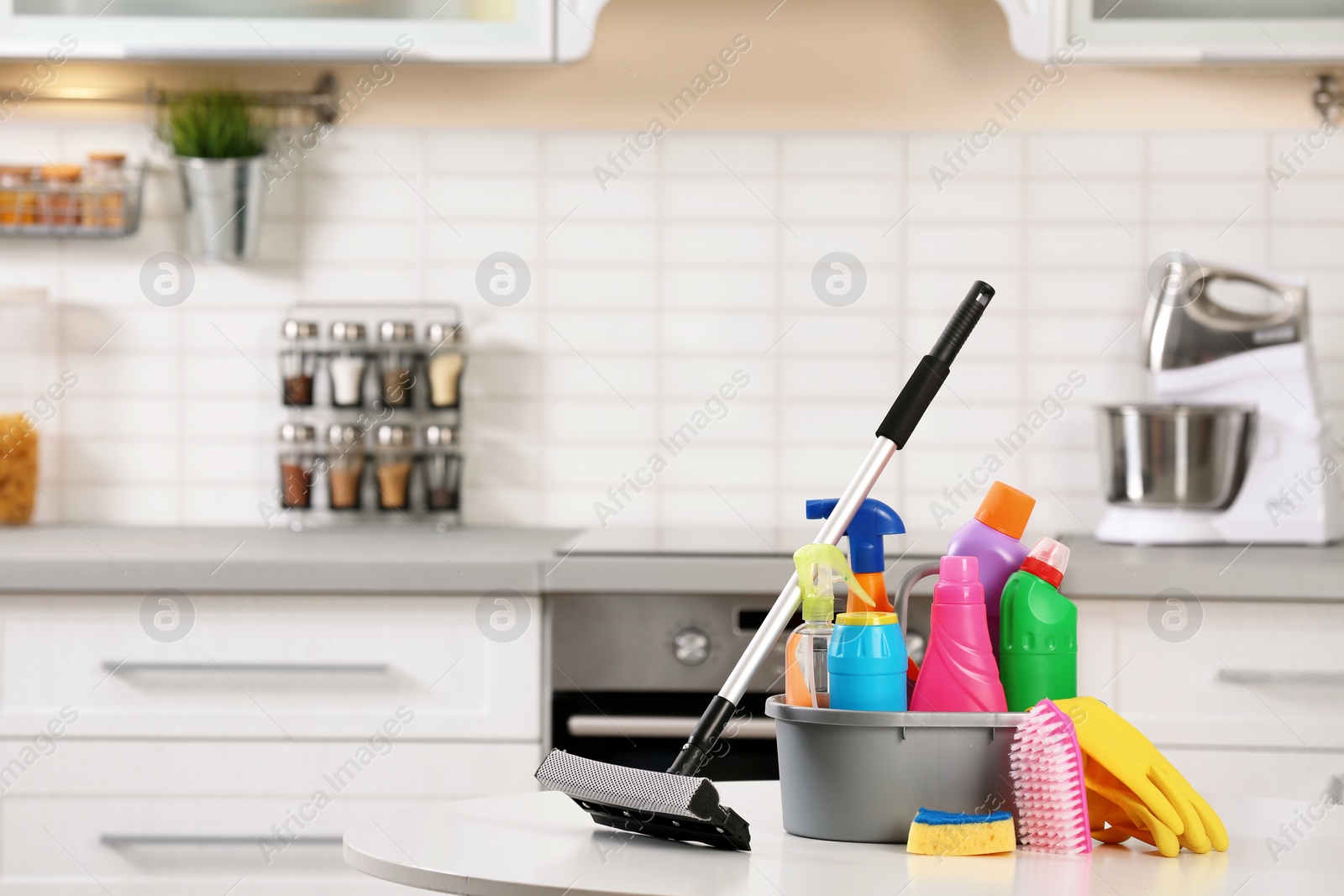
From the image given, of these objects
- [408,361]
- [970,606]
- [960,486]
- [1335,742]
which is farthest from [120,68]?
[1335,742]

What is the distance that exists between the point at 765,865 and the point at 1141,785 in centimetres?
23

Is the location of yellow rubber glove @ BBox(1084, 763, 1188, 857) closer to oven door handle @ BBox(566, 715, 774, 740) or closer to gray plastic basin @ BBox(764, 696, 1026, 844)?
gray plastic basin @ BBox(764, 696, 1026, 844)

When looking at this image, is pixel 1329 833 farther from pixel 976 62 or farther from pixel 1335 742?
pixel 976 62

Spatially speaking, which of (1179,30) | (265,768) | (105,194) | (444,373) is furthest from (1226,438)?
(105,194)

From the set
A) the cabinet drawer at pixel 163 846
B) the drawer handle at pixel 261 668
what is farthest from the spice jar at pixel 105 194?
the cabinet drawer at pixel 163 846

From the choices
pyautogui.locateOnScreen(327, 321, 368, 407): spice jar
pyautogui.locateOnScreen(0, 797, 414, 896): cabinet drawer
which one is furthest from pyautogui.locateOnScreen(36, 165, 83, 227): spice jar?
pyautogui.locateOnScreen(0, 797, 414, 896): cabinet drawer

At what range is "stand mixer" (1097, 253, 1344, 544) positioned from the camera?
192 cm

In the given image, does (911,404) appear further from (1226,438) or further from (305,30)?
(305,30)

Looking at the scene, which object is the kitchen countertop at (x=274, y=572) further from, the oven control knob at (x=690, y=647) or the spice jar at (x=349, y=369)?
the spice jar at (x=349, y=369)

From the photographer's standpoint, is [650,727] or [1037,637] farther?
[650,727]

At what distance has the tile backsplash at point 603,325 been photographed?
7.32 feet

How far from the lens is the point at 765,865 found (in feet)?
2.47

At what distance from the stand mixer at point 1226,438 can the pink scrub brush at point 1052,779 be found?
4.09 ft

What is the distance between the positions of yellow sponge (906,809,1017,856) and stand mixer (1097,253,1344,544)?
50.0 inches
